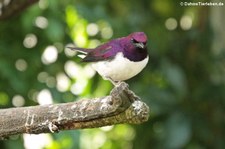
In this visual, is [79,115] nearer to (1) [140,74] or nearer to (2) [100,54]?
(2) [100,54]

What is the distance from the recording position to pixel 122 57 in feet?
9.66

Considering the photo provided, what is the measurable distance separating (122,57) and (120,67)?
0.23ft

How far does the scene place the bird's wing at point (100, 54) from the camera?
117 inches

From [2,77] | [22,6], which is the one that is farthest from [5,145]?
[22,6]

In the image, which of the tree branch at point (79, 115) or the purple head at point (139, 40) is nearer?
the tree branch at point (79, 115)

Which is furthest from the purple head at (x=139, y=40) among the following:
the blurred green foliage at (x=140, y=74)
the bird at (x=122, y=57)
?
the blurred green foliage at (x=140, y=74)

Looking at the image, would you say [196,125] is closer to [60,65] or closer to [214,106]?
[214,106]

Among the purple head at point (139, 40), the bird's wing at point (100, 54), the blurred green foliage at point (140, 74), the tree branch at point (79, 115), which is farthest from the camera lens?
the blurred green foliage at point (140, 74)

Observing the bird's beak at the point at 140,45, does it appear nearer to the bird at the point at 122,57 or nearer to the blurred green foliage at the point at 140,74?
the bird at the point at 122,57

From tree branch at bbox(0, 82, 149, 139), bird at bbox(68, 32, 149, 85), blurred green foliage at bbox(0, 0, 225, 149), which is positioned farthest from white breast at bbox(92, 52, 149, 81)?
blurred green foliage at bbox(0, 0, 225, 149)

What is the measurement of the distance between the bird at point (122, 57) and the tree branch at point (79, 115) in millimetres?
412

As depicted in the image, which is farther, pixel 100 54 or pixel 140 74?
pixel 140 74

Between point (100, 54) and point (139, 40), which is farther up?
point (139, 40)

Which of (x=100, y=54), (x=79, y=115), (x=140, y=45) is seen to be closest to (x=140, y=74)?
(x=100, y=54)
